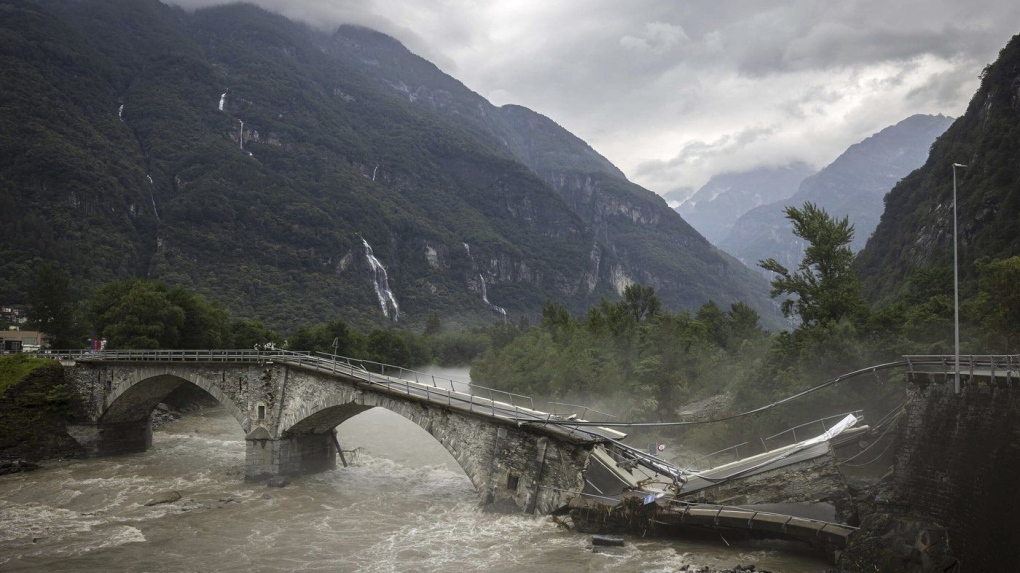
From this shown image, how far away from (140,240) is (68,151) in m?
30.1

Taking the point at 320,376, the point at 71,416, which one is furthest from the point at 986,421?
the point at 71,416

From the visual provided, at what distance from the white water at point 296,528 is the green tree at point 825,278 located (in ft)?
75.0

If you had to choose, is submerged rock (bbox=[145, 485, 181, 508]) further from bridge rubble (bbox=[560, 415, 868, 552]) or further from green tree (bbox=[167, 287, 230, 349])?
green tree (bbox=[167, 287, 230, 349])

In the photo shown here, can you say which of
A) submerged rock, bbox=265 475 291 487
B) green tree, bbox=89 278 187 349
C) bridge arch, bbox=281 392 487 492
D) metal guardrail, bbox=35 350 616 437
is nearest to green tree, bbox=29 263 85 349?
green tree, bbox=89 278 187 349

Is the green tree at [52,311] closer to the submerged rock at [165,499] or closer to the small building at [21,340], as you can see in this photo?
the small building at [21,340]

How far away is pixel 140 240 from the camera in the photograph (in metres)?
168

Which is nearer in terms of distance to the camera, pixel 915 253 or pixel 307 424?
pixel 307 424

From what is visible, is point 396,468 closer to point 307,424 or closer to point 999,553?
point 307,424

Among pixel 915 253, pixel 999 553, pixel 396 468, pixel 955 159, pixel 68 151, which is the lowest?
pixel 396 468

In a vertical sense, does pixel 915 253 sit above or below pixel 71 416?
above

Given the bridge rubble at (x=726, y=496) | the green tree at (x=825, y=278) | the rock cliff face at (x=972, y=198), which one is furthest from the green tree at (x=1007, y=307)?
the rock cliff face at (x=972, y=198)

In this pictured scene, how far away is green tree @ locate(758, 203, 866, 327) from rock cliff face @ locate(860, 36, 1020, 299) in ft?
73.5

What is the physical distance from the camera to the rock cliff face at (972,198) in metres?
60.0

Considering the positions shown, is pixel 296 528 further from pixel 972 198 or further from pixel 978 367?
pixel 972 198
